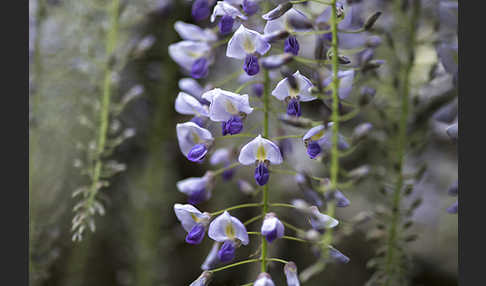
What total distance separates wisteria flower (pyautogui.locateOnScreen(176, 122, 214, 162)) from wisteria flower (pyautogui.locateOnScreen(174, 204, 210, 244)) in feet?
0.29

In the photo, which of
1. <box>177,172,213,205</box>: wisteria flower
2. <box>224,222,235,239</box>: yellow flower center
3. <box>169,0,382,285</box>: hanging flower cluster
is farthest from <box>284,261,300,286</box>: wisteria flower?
<box>177,172,213,205</box>: wisteria flower

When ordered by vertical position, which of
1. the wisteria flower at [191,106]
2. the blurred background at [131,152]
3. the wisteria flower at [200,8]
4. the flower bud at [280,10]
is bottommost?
the blurred background at [131,152]

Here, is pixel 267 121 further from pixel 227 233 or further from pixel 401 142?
pixel 401 142

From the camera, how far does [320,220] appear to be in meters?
0.77

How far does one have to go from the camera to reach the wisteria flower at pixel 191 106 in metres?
0.86

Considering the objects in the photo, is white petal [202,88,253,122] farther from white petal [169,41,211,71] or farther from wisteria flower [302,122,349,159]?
white petal [169,41,211,71]

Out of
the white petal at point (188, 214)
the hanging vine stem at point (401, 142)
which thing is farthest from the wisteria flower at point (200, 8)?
the hanging vine stem at point (401, 142)

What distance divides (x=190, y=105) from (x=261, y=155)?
196 mm

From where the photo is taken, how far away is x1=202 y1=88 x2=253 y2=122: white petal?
762 mm

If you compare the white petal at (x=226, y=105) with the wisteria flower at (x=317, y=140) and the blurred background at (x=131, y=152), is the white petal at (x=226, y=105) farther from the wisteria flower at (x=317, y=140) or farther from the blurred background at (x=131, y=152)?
the blurred background at (x=131, y=152)

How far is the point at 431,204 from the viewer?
5.85 ft

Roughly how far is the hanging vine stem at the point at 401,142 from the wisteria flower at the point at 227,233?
44 cm

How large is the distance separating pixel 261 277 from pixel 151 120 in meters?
0.89

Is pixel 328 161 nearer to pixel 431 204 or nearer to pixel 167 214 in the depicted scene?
pixel 167 214
